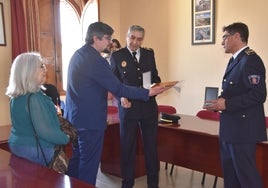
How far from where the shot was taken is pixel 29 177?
166 centimetres

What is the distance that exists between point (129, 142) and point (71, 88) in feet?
2.87

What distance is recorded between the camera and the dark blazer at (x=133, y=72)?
307 cm

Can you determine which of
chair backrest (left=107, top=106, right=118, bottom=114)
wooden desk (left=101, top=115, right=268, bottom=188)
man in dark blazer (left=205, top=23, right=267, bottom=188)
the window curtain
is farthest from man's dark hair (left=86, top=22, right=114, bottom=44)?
the window curtain

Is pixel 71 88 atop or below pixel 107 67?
below

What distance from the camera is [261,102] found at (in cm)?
245

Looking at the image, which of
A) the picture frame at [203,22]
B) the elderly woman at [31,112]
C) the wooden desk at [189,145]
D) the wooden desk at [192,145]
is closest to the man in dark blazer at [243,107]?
the wooden desk at [189,145]

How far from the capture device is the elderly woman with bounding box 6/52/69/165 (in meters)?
1.90

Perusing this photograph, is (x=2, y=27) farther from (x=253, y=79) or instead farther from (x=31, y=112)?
(x=253, y=79)

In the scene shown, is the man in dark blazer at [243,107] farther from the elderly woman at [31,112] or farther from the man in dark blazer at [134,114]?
the elderly woman at [31,112]

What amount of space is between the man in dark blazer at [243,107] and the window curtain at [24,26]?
3.09 meters

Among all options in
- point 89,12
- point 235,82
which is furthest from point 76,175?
point 89,12

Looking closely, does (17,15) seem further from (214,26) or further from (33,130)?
(33,130)

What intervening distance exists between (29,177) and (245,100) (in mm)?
1520

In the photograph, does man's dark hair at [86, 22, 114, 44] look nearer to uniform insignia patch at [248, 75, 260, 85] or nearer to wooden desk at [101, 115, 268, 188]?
uniform insignia patch at [248, 75, 260, 85]
